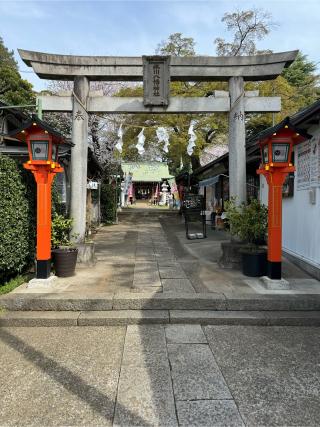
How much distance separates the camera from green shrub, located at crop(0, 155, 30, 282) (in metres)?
6.21

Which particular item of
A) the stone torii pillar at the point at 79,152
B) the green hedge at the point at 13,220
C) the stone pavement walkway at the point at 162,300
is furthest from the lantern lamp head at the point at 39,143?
the stone pavement walkway at the point at 162,300

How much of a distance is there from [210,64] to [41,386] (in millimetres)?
7626

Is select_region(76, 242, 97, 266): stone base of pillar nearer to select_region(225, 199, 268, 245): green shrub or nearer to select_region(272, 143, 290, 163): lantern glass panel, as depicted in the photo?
select_region(225, 199, 268, 245): green shrub

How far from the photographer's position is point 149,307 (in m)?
5.66

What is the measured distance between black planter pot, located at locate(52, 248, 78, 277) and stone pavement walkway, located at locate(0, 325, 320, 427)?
2.08m

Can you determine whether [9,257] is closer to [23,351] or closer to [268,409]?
[23,351]

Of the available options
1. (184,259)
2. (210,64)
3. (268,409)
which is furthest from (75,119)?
(268,409)

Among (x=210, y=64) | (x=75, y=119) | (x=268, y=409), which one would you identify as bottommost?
(x=268, y=409)

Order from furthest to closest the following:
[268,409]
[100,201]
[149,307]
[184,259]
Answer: [100,201]
[184,259]
[149,307]
[268,409]

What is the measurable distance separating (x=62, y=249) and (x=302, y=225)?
5.52 m

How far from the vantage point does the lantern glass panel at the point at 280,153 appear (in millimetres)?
6453

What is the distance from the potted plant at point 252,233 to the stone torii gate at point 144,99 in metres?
0.91

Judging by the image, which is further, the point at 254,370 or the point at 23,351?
the point at 23,351

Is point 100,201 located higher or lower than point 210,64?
lower
